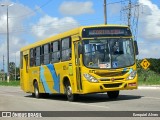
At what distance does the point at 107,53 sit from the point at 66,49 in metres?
2.47

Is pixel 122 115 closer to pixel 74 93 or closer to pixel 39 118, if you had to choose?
pixel 39 118

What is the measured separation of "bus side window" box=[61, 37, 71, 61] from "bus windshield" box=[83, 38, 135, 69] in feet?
4.80

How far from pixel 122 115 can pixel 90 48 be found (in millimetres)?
5802

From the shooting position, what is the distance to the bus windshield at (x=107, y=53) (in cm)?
1844

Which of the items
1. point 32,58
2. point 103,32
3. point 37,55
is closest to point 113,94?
point 103,32

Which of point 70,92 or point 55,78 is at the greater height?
point 55,78

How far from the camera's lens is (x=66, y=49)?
2030cm

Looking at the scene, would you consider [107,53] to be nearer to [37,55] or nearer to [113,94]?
[113,94]

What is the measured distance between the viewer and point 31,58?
26.3 metres

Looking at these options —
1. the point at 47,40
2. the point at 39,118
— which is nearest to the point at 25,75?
the point at 47,40

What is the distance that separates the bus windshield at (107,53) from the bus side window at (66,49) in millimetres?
1462

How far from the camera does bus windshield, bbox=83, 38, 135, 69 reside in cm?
1844

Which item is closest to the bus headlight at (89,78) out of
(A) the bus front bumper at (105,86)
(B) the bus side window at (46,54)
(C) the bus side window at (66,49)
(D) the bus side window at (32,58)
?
(A) the bus front bumper at (105,86)

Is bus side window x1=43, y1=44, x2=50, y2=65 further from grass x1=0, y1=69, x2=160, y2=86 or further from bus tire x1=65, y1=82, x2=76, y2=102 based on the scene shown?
grass x1=0, y1=69, x2=160, y2=86
